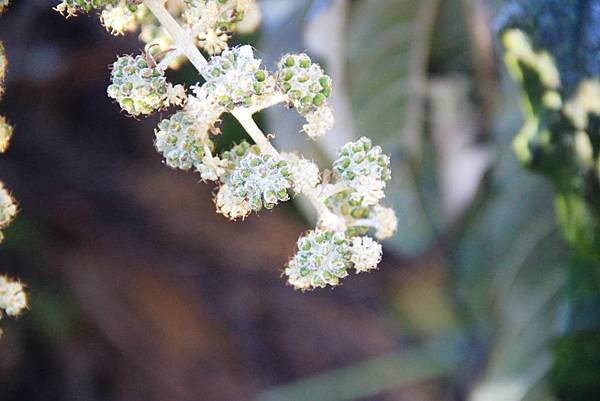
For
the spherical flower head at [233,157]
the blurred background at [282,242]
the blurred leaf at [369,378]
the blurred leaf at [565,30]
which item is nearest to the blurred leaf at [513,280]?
the blurred background at [282,242]

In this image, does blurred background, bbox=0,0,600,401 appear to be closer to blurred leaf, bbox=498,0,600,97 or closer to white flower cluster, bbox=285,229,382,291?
blurred leaf, bbox=498,0,600,97

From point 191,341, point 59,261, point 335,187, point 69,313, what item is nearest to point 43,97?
point 59,261

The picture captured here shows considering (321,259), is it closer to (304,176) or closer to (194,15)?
(304,176)

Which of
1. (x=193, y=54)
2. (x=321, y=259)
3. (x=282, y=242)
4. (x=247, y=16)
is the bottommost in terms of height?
(x=321, y=259)

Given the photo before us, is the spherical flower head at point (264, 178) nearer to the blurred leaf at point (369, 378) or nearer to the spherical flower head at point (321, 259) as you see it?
the spherical flower head at point (321, 259)

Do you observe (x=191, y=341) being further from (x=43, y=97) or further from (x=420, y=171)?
(x=420, y=171)

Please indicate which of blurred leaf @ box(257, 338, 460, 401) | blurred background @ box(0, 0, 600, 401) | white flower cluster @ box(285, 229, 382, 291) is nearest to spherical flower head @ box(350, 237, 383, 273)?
white flower cluster @ box(285, 229, 382, 291)

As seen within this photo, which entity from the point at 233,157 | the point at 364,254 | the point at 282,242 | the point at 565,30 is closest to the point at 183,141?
the point at 233,157
